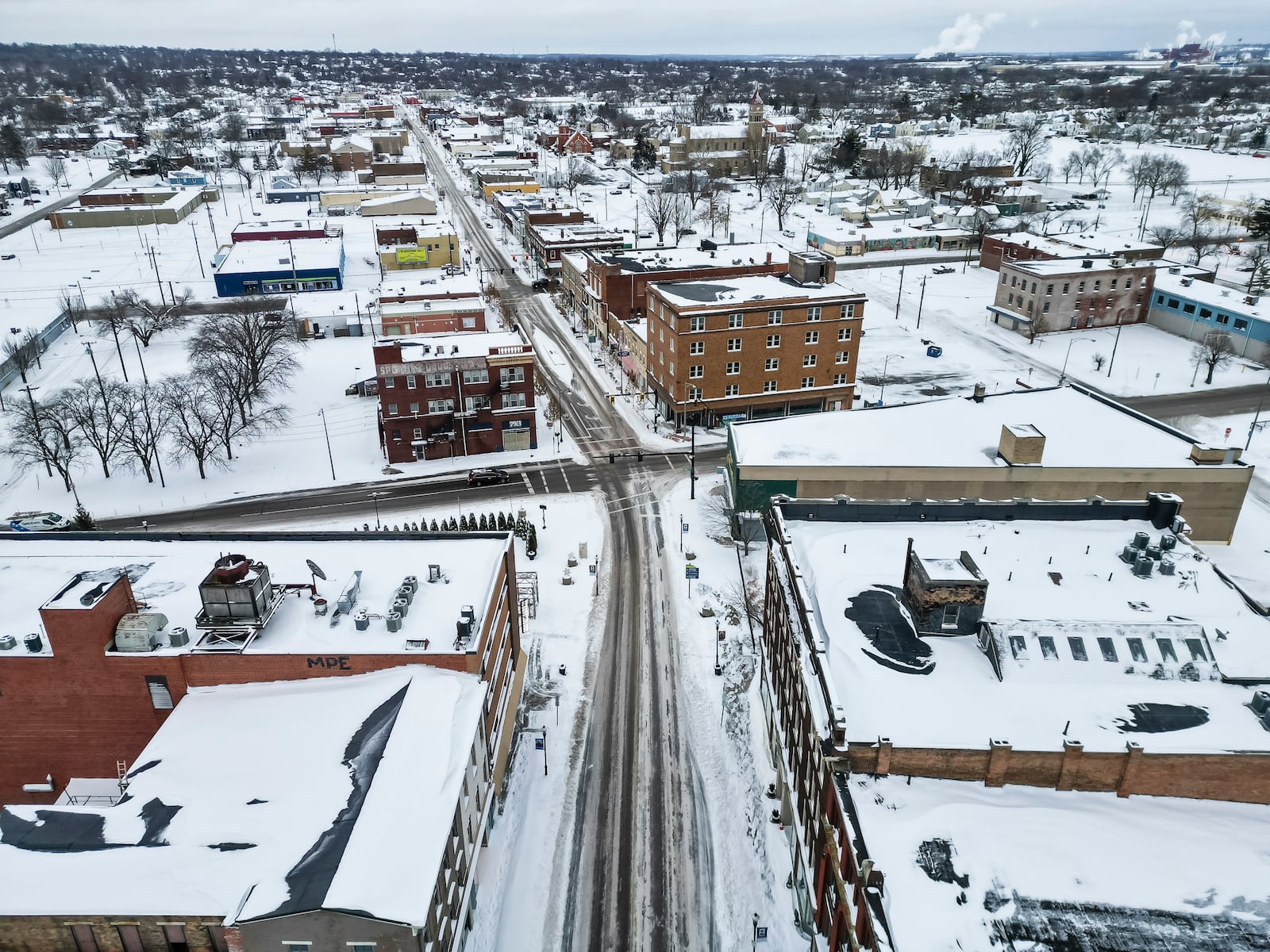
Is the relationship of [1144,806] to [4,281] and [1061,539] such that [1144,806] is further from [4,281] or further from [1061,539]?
[4,281]

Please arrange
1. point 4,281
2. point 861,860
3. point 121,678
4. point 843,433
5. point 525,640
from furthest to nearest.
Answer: point 4,281 < point 843,433 < point 525,640 < point 121,678 < point 861,860

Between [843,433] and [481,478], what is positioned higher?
[843,433]

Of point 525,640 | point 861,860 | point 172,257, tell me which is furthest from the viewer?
point 172,257

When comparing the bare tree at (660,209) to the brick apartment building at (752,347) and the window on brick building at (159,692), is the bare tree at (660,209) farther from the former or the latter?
the window on brick building at (159,692)

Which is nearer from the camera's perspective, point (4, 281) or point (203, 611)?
point (203, 611)

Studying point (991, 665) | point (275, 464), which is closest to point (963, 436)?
point (991, 665)

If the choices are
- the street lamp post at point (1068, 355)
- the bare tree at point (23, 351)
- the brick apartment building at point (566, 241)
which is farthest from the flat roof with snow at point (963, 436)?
the bare tree at point (23, 351)

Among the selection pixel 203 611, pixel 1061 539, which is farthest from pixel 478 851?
pixel 1061 539
